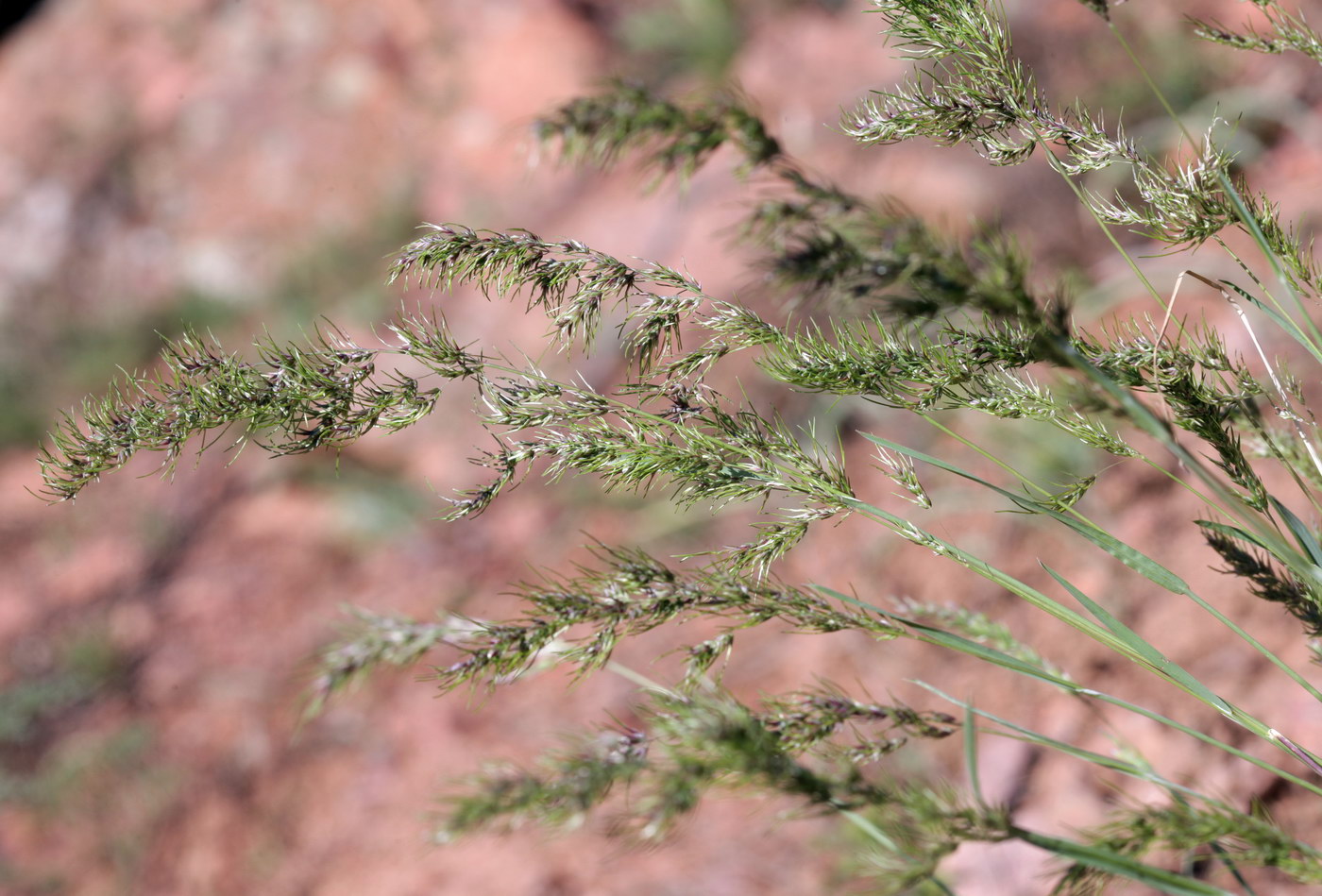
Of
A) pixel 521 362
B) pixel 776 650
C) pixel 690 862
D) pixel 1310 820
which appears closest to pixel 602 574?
pixel 1310 820

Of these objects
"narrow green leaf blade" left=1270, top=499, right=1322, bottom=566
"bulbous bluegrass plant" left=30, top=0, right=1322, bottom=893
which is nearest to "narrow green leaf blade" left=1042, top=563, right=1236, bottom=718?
"bulbous bluegrass plant" left=30, top=0, right=1322, bottom=893

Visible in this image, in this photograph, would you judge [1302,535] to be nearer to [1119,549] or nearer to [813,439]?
[1119,549]

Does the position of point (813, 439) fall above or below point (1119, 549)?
above

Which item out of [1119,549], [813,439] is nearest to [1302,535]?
[1119,549]

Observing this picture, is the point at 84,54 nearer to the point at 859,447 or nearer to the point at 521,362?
the point at 521,362

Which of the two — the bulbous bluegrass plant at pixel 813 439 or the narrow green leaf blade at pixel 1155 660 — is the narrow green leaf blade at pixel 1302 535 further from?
the narrow green leaf blade at pixel 1155 660

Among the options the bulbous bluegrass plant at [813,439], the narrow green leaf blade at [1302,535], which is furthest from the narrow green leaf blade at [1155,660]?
the narrow green leaf blade at [1302,535]

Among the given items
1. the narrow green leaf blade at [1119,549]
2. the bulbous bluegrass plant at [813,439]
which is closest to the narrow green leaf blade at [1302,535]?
the bulbous bluegrass plant at [813,439]

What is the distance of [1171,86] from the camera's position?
11.3 feet

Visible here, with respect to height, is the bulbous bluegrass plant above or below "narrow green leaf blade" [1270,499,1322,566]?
above

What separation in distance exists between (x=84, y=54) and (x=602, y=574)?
7.42 m

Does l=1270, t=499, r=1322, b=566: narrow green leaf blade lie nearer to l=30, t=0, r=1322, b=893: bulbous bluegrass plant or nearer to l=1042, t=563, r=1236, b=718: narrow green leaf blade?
l=30, t=0, r=1322, b=893: bulbous bluegrass plant

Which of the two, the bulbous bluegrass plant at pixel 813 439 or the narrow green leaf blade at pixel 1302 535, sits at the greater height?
the bulbous bluegrass plant at pixel 813 439

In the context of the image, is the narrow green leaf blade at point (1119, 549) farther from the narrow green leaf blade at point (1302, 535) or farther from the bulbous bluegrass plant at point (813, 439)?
the narrow green leaf blade at point (1302, 535)
